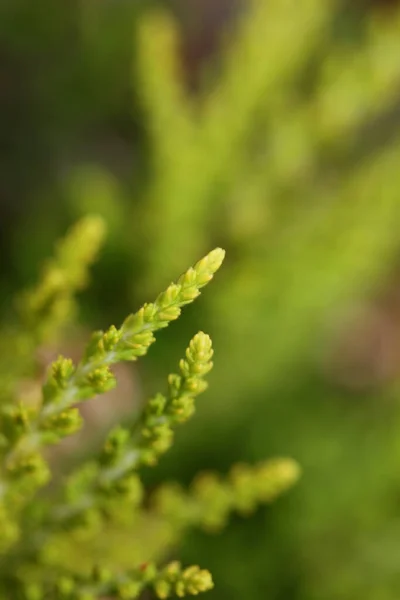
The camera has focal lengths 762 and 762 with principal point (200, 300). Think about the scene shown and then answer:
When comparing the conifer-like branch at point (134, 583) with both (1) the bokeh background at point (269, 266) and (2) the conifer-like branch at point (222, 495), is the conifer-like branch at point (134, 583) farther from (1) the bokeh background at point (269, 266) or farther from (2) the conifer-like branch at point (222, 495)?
(1) the bokeh background at point (269, 266)

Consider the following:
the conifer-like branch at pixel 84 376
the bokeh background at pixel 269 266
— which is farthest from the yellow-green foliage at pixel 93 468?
the bokeh background at pixel 269 266

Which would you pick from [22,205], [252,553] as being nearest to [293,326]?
[252,553]

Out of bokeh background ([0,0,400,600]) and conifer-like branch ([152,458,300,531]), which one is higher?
bokeh background ([0,0,400,600])

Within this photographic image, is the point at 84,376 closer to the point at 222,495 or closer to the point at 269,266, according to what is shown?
the point at 222,495

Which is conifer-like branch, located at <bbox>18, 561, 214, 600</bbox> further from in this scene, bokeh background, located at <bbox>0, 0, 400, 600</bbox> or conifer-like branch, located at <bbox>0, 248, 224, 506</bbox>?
bokeh background, located at <bbox>0, 0, 400, 600</bbox>

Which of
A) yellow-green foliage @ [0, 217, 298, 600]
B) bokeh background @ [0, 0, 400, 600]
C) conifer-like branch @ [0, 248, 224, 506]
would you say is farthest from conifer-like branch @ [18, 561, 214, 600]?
bokeh background @ [0, 0, 400, 600]

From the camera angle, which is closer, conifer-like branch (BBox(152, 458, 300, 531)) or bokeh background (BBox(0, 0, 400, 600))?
conifer-like branch (BBox(152, 458, 300, 531))
